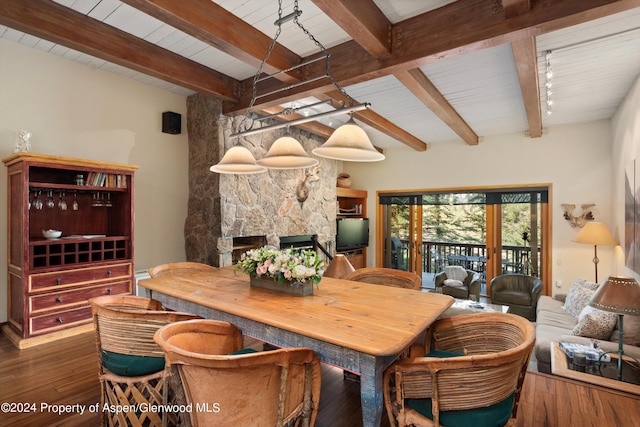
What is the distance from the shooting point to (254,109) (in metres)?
3.98

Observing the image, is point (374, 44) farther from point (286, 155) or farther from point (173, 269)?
point (173, 269)

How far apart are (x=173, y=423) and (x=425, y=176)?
5.97m

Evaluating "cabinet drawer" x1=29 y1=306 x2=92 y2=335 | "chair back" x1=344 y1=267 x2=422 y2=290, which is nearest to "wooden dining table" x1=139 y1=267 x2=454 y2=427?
"chair back" x1=344 y1=267 x2=422 y2=290

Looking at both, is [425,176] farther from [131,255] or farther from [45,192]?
[45,192]

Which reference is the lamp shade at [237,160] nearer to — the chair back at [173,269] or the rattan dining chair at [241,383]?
the chair back at [173,269]

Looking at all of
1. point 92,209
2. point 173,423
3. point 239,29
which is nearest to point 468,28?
point 239,29

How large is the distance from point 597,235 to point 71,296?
6.33 meters

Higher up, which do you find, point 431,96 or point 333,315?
point 431,96

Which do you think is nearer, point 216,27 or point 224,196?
point 216,27

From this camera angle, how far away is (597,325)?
112 inches

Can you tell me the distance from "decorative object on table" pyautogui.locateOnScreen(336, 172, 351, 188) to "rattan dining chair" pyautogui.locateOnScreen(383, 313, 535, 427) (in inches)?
221

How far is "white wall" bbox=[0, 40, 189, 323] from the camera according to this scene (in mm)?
3361

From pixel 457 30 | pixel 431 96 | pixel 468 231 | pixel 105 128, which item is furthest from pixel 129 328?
pixel 468 231

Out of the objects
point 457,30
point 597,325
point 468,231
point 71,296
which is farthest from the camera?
point 468,231
